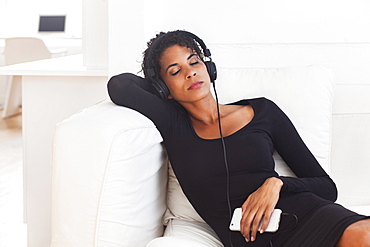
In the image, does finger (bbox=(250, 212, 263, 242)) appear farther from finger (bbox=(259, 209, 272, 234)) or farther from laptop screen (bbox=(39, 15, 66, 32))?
laptop screen (bbox=(39, 15, 66, 32))

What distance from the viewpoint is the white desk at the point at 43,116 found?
247 cm

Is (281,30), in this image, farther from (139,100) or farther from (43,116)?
(43,116)

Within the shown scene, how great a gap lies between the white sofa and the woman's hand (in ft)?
0.40

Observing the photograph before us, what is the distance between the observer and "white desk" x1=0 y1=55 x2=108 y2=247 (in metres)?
2.47

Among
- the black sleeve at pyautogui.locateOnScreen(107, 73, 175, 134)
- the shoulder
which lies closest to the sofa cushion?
the black sleeve at pyautogui.locateOnScreen(107, 73, 175, 134)

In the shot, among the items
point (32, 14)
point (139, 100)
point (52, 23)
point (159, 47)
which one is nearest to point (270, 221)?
point (139, 100)

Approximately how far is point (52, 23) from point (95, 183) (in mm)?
5984

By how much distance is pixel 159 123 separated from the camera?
1.67 metres

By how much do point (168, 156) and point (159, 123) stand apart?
0.34 feet

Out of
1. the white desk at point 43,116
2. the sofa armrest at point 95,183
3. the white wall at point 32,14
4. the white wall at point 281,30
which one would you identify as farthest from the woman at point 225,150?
the white wall at point 32,14

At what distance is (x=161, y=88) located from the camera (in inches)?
66.1

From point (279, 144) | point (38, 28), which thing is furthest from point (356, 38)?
point (38, 28)

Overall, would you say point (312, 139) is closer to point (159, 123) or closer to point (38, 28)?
point (159, 123)

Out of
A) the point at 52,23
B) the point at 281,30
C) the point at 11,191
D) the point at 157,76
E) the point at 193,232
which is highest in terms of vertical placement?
the point at 52,23
